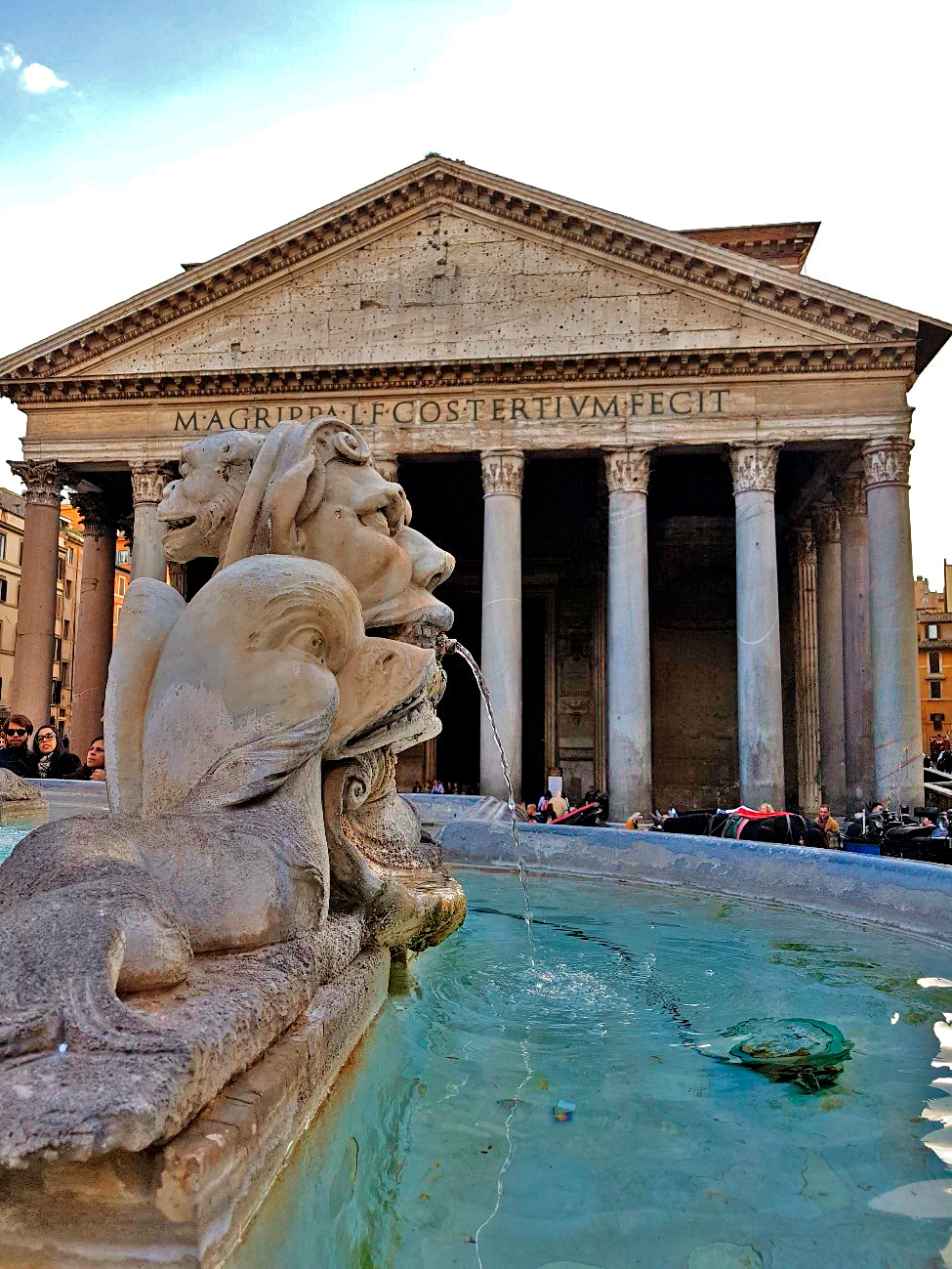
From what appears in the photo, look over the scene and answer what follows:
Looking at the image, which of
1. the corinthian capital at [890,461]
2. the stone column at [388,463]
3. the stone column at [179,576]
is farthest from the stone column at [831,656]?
the stone column at [179,576]

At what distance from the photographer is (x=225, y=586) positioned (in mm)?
1905

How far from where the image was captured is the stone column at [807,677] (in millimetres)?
20156

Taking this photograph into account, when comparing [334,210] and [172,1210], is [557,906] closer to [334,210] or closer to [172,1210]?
[172,1210]

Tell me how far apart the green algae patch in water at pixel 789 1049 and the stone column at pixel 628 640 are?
13468 mm

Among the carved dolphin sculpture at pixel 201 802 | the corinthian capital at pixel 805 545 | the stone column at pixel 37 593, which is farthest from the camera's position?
Result: the corinthian capital at pixel 805 545

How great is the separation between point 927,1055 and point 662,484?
20737 millimetres

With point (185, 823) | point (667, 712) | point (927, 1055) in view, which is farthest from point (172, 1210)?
point (667, 712)

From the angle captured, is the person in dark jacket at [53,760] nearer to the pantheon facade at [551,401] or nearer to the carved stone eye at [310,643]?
the carved stone eye at [310,643]

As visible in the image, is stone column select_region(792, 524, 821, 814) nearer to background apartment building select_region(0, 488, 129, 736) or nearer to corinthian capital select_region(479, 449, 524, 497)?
corinthian capital select_region(479, 449, 524, 497)

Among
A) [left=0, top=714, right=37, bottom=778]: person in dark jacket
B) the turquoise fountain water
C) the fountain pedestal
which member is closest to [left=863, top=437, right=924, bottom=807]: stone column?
[left=0, top=714, right=37, bottom=778]: person in dark jacket

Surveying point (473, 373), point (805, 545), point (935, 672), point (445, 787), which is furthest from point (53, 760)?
point (935, 672)

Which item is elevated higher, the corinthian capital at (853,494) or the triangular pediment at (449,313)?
the triangular pediment at (449,313)

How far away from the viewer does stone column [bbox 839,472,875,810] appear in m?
17.3

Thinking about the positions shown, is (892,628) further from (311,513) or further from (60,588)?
(60,588)
